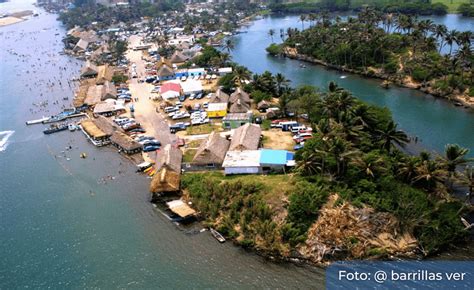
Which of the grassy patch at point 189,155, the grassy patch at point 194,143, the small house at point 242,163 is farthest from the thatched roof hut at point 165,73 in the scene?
the small house at point 242,163

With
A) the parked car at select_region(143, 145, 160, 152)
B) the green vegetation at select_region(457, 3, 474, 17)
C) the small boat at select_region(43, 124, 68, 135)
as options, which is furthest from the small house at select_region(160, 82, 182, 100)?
the green vegetation at select_region(457, 3, 474, 17)

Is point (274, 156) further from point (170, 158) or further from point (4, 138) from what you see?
point (4, 138)

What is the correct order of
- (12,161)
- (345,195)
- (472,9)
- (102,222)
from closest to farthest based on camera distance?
(345,195) < (102,222) < (12,161) < (472,9)

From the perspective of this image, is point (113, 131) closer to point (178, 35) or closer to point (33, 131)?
point (33, 131)

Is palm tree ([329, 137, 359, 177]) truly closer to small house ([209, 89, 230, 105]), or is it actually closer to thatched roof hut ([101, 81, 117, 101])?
small house ([209, 89, 230, 105])

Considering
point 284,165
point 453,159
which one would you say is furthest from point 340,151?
point 453,159

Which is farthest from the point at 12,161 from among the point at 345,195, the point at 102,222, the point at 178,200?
the point at 345,195

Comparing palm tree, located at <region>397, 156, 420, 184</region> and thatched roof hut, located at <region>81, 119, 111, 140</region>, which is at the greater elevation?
palm tree, located at <region>397, 156, 420, 184</region>
